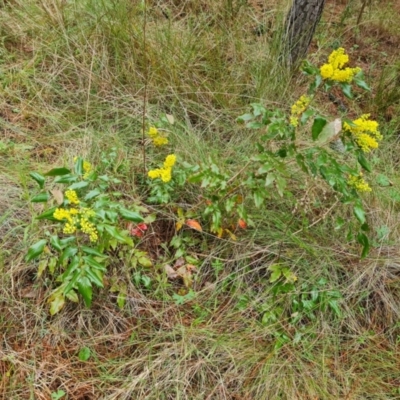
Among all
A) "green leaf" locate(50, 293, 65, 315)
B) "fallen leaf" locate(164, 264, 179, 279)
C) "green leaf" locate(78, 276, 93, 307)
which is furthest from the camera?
"fallen leaf" locate(164, 264, 179, 279)

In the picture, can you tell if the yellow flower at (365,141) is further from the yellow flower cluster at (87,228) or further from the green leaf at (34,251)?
the green leaf at (34,251)

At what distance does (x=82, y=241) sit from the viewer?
142cm

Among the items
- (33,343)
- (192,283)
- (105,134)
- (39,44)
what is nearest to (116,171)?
(105,134)

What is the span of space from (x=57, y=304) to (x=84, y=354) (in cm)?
18

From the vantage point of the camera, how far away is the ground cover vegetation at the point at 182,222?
4.17ft

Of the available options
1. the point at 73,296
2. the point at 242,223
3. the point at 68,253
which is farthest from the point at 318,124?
the point at 73,296

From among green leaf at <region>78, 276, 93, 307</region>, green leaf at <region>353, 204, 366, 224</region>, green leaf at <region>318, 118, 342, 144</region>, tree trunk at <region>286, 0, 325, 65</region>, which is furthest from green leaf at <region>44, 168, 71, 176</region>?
tree trunk at <region>286, 0, 325, 65</region>

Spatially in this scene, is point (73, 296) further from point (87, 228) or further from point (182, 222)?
point (182, 222)

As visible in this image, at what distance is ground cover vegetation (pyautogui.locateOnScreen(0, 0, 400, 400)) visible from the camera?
1.27m

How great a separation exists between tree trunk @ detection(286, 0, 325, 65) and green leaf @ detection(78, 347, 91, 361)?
174 cm

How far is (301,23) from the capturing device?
2.20 m

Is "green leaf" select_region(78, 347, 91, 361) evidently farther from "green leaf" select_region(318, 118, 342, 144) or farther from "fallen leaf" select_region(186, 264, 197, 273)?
"green leaf" select_region(318, 118, 342, 144)

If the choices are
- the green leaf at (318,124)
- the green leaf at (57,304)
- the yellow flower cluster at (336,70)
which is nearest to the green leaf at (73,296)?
the green leaf at (57,304)

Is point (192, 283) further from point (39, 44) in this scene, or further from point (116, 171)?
point (39, 44)
